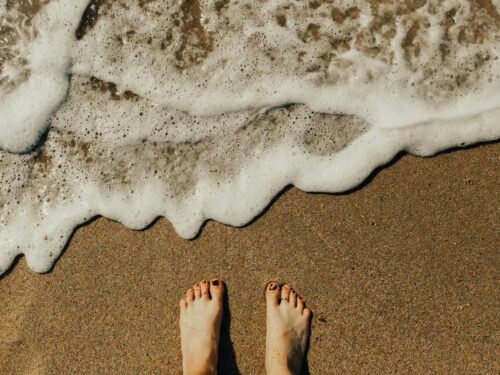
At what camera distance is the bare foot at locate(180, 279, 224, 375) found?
7.24 feet

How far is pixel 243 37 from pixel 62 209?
1.27 meters

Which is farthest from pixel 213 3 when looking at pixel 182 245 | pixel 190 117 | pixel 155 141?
pixel 182 245

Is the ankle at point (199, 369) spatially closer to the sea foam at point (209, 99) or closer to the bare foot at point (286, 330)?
the bare foot at point (286, 330)

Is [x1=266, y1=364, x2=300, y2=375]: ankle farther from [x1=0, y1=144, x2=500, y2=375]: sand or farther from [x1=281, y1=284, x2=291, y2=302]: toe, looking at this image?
[x1=281, y1=284, x2=291, y2=302]: toe

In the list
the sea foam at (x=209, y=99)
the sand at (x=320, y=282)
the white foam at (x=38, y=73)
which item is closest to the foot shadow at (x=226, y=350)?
the sand at (x=320, y=282)

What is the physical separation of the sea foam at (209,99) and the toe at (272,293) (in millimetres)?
340

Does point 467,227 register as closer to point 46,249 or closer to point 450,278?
point 450,278

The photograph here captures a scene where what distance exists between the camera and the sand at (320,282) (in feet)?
7.03

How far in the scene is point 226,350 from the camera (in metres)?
2.25

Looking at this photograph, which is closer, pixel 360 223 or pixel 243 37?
pixel 360 223

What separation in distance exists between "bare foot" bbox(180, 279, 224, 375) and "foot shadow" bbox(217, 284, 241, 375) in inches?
0.9

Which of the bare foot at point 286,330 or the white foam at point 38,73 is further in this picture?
the white foam at point 38,73

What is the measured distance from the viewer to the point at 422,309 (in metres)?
2.16

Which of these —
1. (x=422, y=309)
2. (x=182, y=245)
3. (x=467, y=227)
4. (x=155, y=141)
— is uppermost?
(x=155, y=141)
